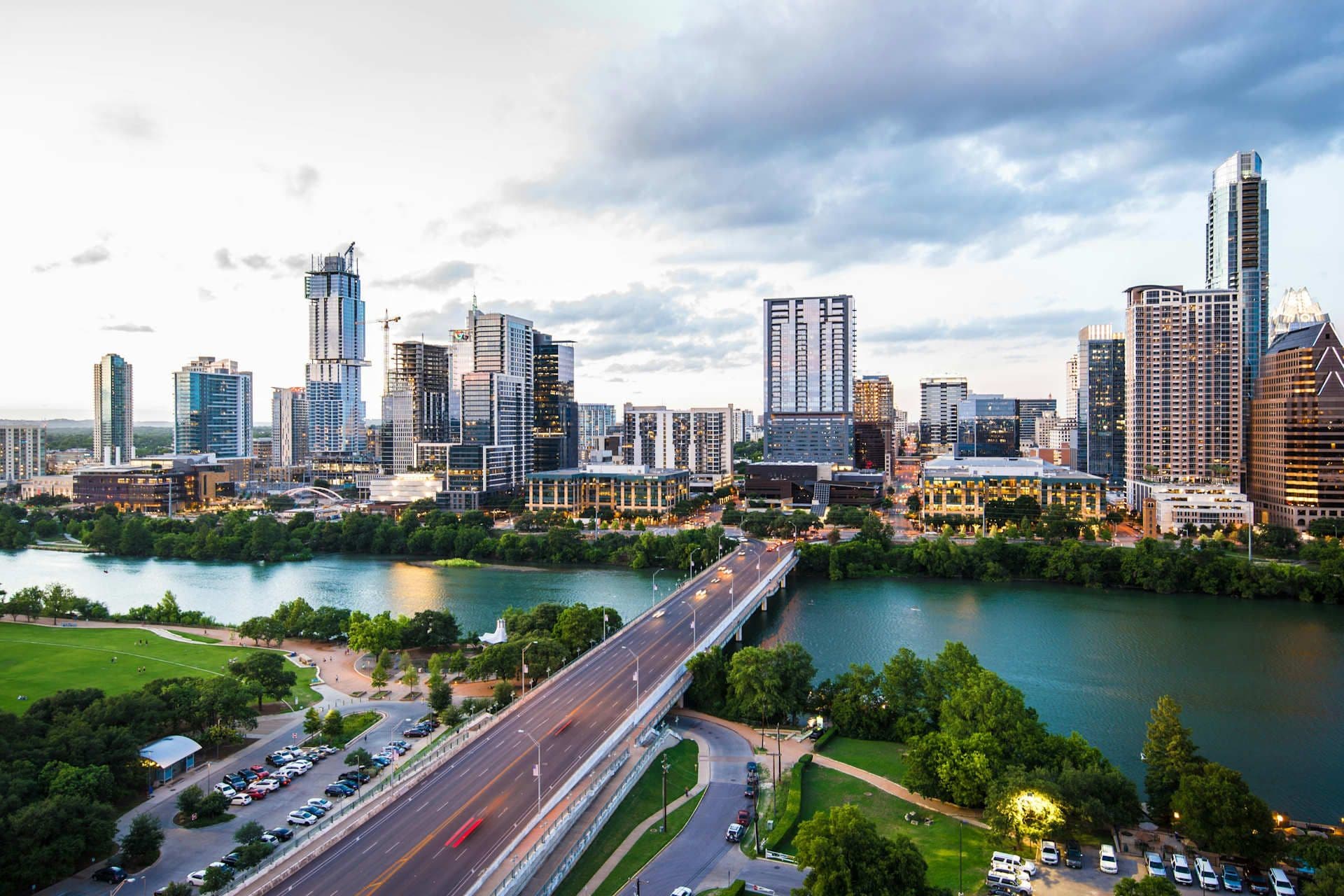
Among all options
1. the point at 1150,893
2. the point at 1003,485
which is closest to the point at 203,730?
the point at 1150,893

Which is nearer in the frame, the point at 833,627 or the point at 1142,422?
the point at 833,627

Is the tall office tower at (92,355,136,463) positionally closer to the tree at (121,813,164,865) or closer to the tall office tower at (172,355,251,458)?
the tall office tower at (172,355,251,458)

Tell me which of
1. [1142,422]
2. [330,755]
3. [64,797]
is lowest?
[330,755]

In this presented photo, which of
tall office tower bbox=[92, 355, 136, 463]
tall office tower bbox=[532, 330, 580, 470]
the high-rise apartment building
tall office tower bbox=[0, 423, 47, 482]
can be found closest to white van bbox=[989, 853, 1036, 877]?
tall office tower bbox=[532, 330, 580, 470]

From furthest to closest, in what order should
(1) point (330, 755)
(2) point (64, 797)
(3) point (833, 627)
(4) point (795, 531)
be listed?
(4) point (795, 531) → (3) point (833, 627) → (1) point (330, 755) → (2) point (64, 797)

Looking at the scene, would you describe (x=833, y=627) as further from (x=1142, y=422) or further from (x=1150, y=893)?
(x=1142, y=422)

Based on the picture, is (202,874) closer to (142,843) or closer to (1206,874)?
(142,843)

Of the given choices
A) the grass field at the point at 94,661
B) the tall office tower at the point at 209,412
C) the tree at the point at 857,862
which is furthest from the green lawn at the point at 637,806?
the tall office tower at the point at 209,412

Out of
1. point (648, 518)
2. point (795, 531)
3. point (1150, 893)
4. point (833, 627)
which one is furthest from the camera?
point (648, 518)
